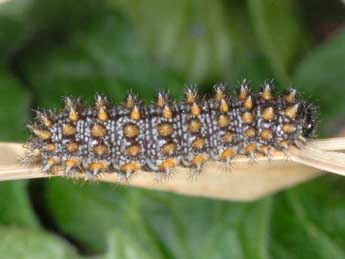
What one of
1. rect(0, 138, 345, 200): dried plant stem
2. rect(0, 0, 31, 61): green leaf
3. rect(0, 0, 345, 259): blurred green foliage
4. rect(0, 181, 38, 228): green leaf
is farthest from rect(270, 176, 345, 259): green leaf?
rect(0, 0, 31, 61): green leaf

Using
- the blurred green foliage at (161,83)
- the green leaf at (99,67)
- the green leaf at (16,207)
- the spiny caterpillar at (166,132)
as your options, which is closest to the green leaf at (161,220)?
the blurred green foliage at (161,83)

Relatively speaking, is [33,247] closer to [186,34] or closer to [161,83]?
[161,83]

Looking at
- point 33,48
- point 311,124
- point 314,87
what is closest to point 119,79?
point 33,48

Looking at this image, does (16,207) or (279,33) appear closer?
(16,207)

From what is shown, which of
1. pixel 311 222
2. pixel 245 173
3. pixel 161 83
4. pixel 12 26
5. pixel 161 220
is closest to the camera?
pixel 245 173

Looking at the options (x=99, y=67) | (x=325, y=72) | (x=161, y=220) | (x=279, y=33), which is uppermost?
(x=279, y=33)

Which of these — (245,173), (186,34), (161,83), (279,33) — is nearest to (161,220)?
(245,173)

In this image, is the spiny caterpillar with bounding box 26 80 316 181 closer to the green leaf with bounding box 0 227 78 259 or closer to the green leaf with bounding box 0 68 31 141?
the green leaf with bounding box 0 227 78 259
